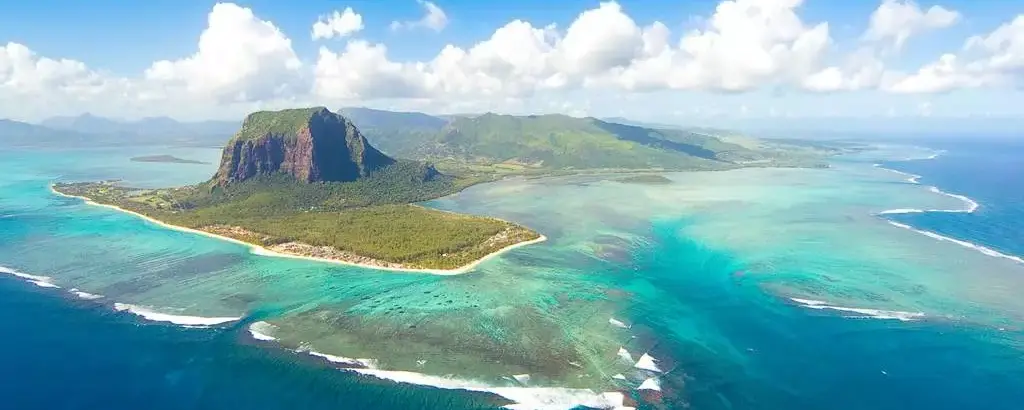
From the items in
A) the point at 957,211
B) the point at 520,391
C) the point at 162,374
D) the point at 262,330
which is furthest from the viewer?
the point at 957,211

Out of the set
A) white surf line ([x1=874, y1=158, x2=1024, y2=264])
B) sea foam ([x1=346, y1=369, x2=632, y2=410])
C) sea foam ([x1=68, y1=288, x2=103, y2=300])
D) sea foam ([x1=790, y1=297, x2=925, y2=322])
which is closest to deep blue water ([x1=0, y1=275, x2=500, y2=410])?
sea foam ([x1=346, y1=369, x2=632, y2=410])

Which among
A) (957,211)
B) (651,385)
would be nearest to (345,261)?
(651,385)

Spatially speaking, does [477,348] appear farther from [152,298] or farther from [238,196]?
[238,196]

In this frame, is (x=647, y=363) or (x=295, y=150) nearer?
(x=647, y=363)

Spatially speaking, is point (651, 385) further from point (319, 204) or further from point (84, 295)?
Answer: point (319, 204)

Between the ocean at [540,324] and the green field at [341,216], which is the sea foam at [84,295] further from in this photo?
the green field at [341,216]

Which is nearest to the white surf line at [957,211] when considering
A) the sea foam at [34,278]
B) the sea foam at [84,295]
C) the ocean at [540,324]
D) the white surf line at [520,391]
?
the ocean at [540,324]

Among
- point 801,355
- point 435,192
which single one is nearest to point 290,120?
point 435,192

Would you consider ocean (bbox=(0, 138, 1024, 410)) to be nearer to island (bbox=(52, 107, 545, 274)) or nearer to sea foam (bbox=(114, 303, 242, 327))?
sea foam (bbox=(114, 303, 242, 327))
